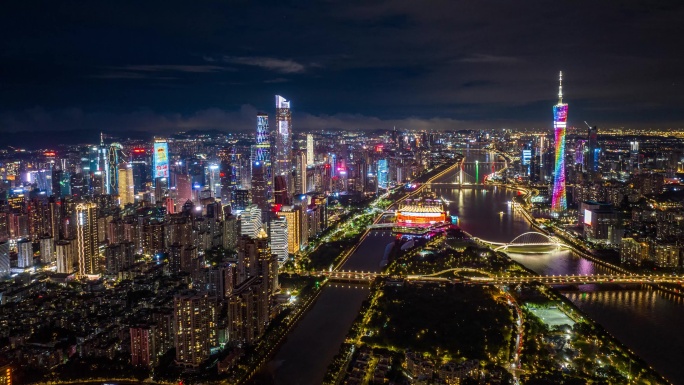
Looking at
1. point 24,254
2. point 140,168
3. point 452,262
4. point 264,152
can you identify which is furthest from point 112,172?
point 452,262

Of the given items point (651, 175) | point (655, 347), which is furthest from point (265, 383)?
point (651, 175)

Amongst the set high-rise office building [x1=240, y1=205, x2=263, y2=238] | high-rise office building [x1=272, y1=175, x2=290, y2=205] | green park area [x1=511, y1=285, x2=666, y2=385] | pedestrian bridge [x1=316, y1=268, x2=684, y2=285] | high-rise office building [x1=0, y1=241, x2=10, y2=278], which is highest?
high-rise office building [x1=272, y1=175, x2=290, y2=205]

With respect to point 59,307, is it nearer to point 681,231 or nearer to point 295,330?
point 295,330

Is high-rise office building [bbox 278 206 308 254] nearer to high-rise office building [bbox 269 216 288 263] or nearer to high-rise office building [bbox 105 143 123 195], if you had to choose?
high-rise office building [bbox 269 216 288 263]

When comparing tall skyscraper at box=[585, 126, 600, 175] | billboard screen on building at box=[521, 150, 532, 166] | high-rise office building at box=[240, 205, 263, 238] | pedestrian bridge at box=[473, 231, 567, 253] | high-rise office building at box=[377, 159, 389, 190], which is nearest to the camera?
pedestrian bridge at box=[473, 231, 567, 253]

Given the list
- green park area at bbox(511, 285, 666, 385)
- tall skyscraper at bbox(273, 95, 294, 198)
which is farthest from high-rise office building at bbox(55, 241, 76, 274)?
green park area at bbox(511, 285, 666, 385)
